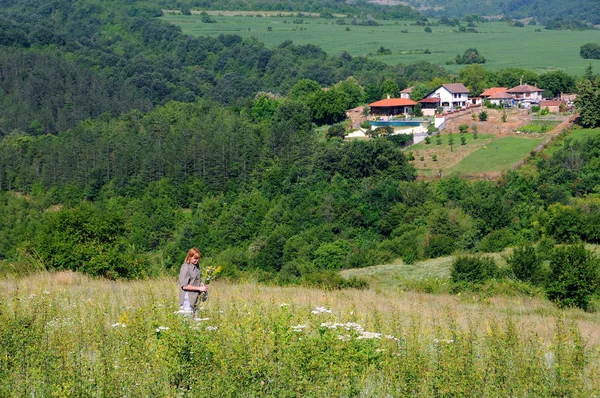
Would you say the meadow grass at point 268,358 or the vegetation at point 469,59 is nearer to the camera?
the meadow grass at point 268,358

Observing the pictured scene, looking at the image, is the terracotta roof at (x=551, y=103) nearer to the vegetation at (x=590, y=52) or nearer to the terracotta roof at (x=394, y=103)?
the terracotta roof at (x=394, y=103)

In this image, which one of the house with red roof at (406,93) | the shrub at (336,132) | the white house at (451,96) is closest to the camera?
the shrub at (336,132)

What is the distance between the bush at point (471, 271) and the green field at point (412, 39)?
90.9 m

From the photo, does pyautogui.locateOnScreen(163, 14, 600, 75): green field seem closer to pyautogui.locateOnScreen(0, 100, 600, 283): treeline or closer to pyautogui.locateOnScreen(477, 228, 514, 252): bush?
pyautogui.locateOnScreen(0, 100, 600, 283): treeline

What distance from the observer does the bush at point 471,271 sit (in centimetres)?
2169

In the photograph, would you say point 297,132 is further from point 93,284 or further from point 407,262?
point 93,284

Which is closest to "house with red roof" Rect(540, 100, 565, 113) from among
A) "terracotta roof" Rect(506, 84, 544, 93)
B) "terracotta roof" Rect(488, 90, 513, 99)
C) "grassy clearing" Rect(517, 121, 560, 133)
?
"terracotta roof" Rect(488, 90, 513, 99)

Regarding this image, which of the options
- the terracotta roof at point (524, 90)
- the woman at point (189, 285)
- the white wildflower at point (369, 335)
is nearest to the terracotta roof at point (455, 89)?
the terracotta roof at point (524, 90)

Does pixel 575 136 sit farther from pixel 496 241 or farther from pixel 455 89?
pixel 496 241

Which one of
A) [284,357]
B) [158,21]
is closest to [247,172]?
[284,357]

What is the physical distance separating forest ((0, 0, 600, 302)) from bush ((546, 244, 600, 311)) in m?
4.48

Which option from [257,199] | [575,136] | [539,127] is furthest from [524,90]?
[257,199]

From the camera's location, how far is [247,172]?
64.9 metres

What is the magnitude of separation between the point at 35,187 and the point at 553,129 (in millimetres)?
39135
